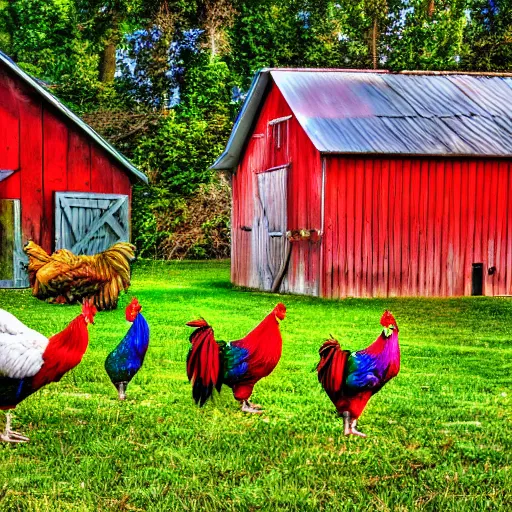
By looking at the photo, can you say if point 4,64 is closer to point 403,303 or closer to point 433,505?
point 403,303

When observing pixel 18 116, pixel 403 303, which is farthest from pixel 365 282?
pixel 18 116

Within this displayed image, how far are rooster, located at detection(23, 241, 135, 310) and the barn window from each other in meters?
Result: 5.79

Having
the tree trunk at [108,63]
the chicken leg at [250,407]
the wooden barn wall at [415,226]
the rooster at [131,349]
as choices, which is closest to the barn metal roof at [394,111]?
the wooden barn wall at [415,226]

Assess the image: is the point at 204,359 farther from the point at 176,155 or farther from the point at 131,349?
the point at 176,155

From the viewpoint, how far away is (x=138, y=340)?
278 inches

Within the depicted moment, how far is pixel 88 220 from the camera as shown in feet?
65.2

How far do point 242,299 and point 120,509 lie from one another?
43.5ft

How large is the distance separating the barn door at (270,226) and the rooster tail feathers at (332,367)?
1392 cm

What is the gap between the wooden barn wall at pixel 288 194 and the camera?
1877cm

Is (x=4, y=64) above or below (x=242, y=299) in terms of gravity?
above

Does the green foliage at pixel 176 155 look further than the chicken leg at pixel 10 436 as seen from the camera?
Yes

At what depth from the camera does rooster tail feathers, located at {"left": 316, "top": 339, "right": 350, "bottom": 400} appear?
592cm

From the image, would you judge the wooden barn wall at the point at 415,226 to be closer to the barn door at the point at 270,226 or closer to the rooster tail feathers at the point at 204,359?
the barn door at the point at 270,226

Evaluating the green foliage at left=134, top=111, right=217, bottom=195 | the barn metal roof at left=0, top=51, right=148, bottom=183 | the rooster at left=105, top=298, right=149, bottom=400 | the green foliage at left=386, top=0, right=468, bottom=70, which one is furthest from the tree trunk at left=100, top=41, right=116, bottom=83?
the rooster at left=105, top=298, right=149, bottom=400
